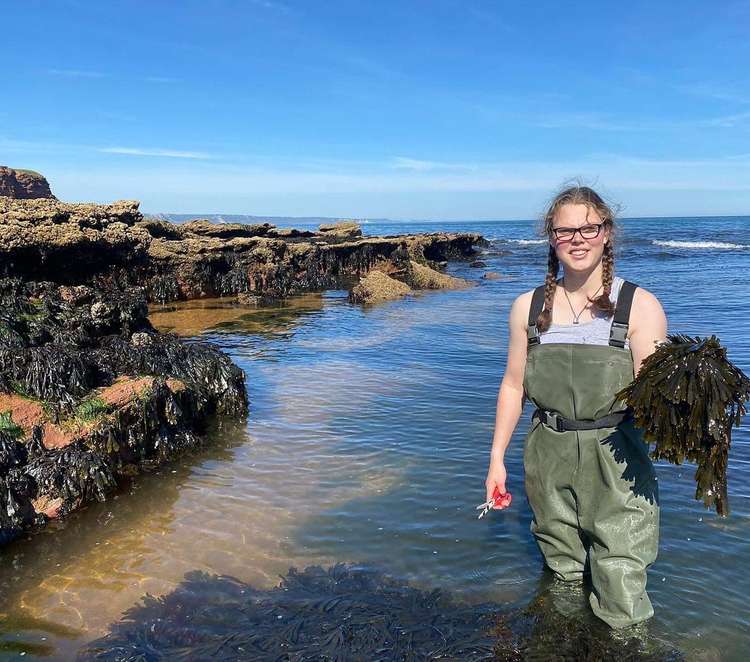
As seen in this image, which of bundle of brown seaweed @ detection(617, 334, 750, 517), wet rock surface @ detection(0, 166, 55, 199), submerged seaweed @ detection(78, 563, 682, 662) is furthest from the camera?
wet rock surface @ detection(0, 166, 55, 199)

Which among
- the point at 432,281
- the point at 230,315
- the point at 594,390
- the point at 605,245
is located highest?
the point at 605,245

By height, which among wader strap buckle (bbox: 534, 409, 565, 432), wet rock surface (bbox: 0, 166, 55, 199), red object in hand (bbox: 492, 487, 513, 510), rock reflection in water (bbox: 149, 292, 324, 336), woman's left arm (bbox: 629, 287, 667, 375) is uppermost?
wet rock surface (bbox: 0, 166, 55, 199)

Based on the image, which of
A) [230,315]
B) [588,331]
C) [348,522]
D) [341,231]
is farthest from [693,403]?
[341,231]

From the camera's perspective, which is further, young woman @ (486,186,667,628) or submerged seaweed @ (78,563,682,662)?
submerged seaweed @ (78,563,682,662)

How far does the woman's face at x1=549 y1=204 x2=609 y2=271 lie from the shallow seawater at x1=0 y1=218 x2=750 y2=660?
26 centimetres

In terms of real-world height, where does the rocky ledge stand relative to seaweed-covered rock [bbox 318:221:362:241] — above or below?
below

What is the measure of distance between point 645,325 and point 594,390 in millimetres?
443

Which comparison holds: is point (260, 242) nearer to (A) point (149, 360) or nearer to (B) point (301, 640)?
(A) point (149, 360)

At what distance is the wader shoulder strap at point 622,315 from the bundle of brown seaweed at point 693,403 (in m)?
0.20

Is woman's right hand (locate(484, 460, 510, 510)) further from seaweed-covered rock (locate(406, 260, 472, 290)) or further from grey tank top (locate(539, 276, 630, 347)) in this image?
seaweed-covered rock (locate(406, 260, 472, 290))

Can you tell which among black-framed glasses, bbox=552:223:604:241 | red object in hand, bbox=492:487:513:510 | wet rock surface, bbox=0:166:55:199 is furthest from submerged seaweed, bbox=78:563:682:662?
wet rock surface, bbox=0:166:55:199

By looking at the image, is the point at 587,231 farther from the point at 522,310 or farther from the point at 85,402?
the point at 85,402

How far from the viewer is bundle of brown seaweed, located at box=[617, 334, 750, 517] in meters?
2.79

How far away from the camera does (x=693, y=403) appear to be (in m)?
2.80
